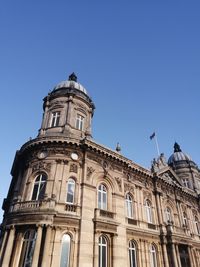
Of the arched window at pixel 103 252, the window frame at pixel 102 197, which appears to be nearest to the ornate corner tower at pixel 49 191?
the window frame at pixel 102 197

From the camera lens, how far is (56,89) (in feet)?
90.3

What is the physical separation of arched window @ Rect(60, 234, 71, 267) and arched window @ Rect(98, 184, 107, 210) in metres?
4.40

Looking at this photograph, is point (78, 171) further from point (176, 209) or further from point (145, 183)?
point (176, 209)

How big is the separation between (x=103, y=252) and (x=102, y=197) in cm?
482

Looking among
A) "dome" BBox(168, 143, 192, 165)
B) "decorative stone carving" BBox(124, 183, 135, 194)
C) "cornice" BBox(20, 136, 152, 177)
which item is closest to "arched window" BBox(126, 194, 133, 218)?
"decorative stone carving" BBox(124, 183, 135, 194)

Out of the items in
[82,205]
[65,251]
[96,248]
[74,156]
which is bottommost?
[65,251]

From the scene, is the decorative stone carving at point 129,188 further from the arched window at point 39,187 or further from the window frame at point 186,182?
the window frame at point 186,182

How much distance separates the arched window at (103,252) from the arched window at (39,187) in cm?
662

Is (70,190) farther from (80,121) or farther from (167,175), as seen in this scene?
(167,175)

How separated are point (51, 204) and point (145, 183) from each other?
13313mm

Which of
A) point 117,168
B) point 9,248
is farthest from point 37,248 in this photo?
point 117,168

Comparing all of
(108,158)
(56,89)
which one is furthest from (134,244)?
(56,89)

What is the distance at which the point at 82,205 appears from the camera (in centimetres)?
1866

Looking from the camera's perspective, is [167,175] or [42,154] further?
[167,175]
